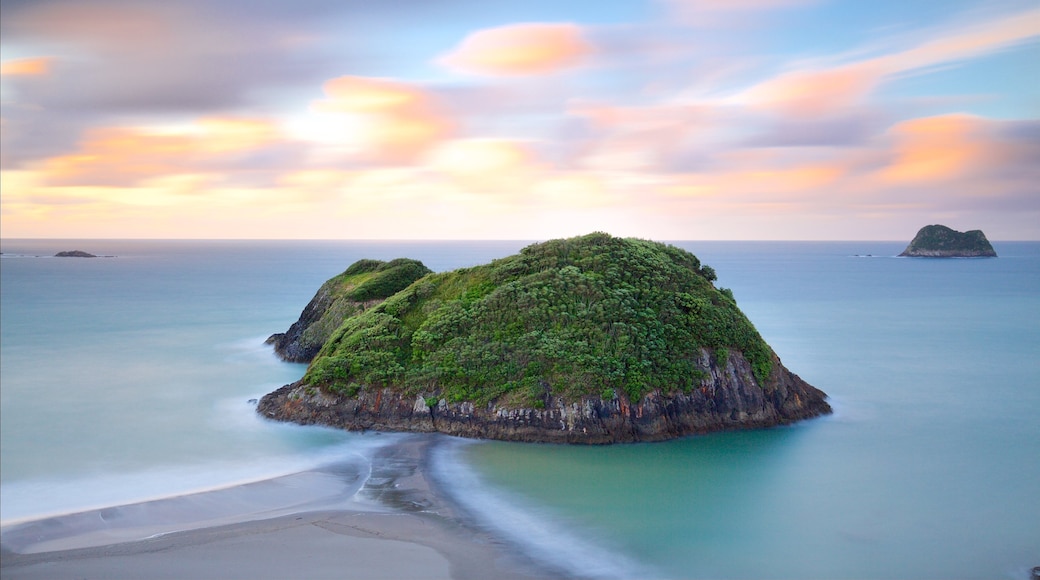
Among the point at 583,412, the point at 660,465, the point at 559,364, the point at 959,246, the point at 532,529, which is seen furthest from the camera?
the point at 959,246

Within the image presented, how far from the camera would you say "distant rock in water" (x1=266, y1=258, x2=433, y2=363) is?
42125 millimetres

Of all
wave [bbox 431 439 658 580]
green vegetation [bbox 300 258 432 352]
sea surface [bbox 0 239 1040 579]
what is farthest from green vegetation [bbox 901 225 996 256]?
wave [bbox 431 439 658 580]

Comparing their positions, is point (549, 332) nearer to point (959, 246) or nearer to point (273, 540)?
point (273, 540)

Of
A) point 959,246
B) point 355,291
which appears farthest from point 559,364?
point 959,246

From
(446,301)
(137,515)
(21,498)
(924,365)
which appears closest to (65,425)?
(21,498)

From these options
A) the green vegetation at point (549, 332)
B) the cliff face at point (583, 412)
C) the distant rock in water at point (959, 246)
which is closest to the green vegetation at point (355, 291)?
the green vegetation at point (549, 332)

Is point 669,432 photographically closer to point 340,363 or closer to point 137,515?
point 340,363

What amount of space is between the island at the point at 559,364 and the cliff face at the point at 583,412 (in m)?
0.05

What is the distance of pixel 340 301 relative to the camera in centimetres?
4284

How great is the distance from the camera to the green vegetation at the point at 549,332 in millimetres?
28047

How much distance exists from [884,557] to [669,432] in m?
9.30

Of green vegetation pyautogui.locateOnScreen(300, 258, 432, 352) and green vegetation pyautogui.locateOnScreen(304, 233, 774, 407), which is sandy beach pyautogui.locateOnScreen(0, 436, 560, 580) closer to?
green vegetation pyautogui.locateOnScreen(304, 233, 774, 407)

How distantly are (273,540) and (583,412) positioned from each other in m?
12.2

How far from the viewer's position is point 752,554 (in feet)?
63.3
